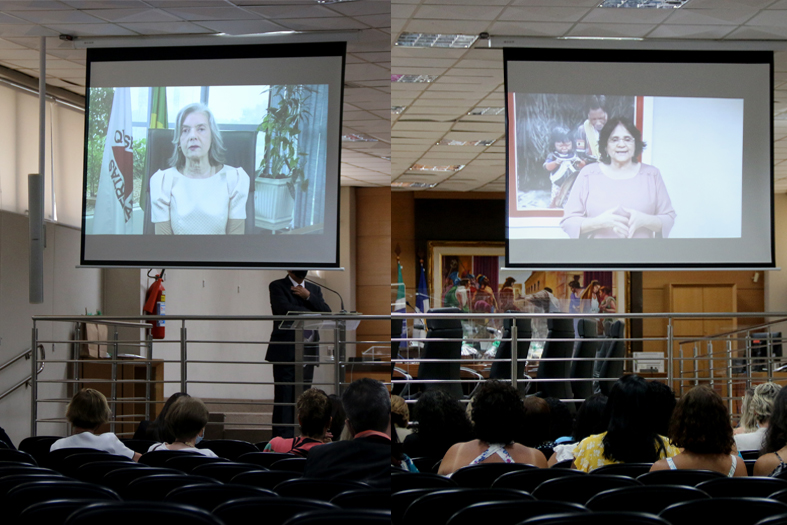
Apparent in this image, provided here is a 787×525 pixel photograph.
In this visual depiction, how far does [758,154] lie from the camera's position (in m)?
3.59

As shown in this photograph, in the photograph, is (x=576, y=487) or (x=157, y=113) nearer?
(x=576, y=487)

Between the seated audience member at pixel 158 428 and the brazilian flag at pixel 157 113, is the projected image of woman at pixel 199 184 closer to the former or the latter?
the brazilian flag at pixel 157 113

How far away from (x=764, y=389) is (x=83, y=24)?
3691mm

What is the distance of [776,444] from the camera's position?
9.27 feet

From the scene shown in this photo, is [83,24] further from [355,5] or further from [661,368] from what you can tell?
[661,368]

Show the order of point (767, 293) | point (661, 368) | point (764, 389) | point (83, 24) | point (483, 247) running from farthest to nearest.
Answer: point (483, 247) < point (767, 293) < point (661, 368) < point (83, 24) < point (764, 389)

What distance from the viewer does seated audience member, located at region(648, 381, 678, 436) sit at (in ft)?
8.94

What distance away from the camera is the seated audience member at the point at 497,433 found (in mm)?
2648

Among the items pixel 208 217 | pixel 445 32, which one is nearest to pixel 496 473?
pixel 208 217

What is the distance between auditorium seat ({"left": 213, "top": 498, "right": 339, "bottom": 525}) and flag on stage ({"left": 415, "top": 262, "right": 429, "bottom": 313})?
14.9 feet

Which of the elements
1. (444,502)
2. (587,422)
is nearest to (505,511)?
(444,502)

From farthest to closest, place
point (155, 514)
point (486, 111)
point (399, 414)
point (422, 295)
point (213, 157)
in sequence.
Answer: point (422, 295), point (486, 111), point (213, 157), point (399, 414), point (155, 514)

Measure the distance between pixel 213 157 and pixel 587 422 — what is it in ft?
7.01

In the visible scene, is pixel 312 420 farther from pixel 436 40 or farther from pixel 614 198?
pixel 436 40
